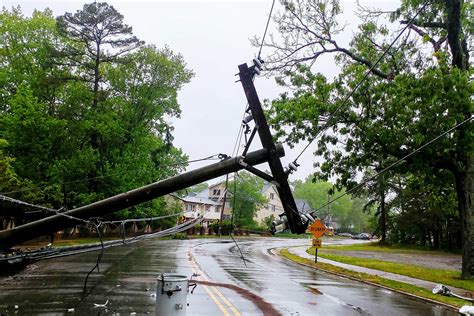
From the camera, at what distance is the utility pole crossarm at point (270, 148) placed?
22.5 ft

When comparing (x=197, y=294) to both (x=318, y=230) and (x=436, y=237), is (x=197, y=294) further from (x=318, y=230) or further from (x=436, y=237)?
(x=436, y=237)

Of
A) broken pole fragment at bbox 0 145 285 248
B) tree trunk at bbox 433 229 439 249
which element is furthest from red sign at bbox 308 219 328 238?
tree trunk at bbox 433 229 439 249

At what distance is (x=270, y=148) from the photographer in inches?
277

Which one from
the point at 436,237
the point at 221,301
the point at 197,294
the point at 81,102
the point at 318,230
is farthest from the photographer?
the point at 436,237

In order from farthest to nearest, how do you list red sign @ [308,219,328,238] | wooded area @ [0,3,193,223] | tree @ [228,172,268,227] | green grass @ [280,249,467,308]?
tree @ [228,172,268,227], wooded area @ [0,3,193,223], red sign @ [308,219,328,238], green grass @ [280,249,467,308]

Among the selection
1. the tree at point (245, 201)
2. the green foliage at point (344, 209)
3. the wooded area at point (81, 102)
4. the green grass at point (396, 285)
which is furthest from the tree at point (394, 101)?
the green foliage at point (344, 209)

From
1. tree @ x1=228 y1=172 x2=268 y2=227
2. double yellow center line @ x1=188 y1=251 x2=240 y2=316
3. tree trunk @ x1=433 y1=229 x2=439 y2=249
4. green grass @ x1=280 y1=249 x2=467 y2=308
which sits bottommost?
green grass @ x1=280 y1=249 x2=467 y2=308

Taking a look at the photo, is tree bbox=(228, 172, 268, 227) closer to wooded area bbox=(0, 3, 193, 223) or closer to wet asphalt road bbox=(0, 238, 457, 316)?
wooded area bbox=(0, 3, 193, 223)

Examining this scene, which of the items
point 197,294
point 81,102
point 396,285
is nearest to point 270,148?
point 197,294

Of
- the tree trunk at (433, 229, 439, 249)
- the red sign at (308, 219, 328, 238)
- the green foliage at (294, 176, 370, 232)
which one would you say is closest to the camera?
the red sign at (308, 219, 328, 238)

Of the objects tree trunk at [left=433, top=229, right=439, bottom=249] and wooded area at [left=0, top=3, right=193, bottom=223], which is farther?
tree trunk at [left=433, top=229, right=439, bottom=249]

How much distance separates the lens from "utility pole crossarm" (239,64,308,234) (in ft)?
22.5

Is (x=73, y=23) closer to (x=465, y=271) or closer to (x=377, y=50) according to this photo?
(x=377, y=50)

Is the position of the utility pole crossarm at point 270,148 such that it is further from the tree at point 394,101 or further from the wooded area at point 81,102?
the wooded area at point 81,102
